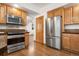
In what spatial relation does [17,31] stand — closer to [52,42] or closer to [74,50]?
[52,42]

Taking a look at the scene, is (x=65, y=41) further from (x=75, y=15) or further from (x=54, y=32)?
(x=75, y=15)

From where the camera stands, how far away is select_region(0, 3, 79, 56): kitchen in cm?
229

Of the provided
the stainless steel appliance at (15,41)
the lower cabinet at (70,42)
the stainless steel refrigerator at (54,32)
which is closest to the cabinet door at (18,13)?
the stainless steel appliance at (15,41)

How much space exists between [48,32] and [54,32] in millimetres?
343

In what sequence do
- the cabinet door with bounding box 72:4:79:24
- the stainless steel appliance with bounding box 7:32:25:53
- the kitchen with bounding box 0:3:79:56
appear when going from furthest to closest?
the cabinet door with bounding box 72:4:79:24
the stainless steel appliance with bounding box 7:32:25:53
the kitchen with bounding box 0:3:79:56

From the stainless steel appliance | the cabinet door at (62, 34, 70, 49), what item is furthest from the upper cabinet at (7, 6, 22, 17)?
the cabinet door at (62, 34, 70, 49)

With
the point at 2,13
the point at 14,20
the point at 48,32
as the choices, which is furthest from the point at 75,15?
the point at 2,13

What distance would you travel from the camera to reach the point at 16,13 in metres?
2.37

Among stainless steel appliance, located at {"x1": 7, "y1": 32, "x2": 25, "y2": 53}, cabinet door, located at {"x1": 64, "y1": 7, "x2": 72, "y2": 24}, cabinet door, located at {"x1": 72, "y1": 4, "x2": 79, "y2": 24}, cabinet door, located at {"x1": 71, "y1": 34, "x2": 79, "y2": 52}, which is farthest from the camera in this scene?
cabinet door, located at {"x1": 64, "y1": 7, "x2": 72, "y2": 24}

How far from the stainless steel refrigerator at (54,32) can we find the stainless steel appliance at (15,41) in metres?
1.18

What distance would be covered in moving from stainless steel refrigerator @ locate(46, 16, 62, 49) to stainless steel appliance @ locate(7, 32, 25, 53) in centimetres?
118

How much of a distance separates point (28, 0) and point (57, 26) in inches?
72.7

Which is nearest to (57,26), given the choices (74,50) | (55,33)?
(55,33)

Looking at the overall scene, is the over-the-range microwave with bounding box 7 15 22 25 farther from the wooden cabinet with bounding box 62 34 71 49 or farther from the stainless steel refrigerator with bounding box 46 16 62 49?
the wooden cabinet with bounding box 62 34 71 49
